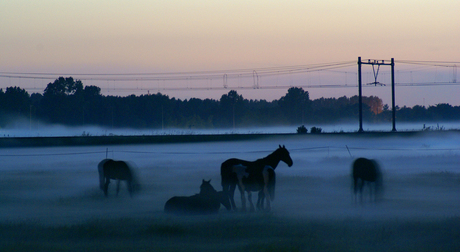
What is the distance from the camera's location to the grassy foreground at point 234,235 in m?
9.27

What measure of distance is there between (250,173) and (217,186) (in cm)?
575

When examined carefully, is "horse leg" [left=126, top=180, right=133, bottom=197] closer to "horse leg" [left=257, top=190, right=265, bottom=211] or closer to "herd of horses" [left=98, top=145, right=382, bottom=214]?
"herd of horses" [left=98, top=145, right=382, bottom=214]

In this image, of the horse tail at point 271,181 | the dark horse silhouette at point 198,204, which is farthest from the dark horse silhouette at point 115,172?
the horse tail at point 271,181

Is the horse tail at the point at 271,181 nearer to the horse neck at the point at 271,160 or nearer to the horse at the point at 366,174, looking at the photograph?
the horse neck at the point at 271,160

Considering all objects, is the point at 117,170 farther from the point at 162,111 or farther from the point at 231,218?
the point at 162,111

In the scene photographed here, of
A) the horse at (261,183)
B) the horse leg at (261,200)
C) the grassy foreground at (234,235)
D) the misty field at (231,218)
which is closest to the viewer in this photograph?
the grassy foreground at (234,235)

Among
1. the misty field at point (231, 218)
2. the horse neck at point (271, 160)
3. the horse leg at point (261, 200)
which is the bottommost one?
the misty field at point (231, 218)

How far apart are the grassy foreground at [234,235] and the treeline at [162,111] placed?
85.6m

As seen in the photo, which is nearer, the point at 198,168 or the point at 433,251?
the point at 433,251

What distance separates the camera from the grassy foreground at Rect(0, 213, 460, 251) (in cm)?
927

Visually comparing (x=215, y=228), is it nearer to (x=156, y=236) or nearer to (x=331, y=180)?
(x=156, y=236)

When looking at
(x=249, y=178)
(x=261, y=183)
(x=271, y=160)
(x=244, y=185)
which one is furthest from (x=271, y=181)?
(x=271, y=160)

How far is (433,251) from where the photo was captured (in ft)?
29.2

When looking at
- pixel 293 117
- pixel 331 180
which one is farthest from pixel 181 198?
pixel 293 117
